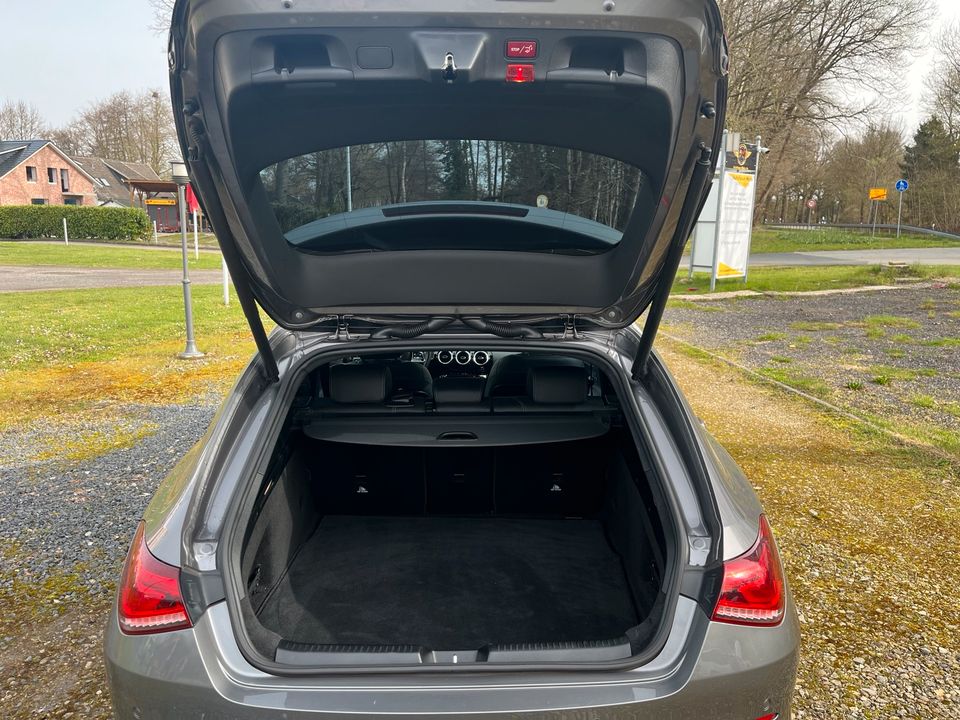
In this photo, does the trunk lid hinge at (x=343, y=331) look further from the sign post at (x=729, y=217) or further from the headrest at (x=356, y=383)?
the sign post at (x=729, y=217)

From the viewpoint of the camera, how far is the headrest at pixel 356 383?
274 cm

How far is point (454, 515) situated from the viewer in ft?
10.5

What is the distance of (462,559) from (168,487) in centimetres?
129

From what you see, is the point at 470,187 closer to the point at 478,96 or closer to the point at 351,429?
the point at 478,96

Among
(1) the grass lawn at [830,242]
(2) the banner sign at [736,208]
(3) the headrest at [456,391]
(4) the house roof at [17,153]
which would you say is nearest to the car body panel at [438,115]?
(3) the headrest at [456,391]

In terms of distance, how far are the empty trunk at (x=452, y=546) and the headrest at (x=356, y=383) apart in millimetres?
161

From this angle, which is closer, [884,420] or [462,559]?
[462,559]

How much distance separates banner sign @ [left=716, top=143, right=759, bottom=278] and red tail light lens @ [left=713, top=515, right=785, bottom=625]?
1181 centimetres

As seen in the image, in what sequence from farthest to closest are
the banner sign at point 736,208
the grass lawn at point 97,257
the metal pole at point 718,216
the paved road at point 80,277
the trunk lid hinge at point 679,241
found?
1. the grass lawn at point 97,257
2. the paved road at point 80,277
3. the banner sign at point 736,208
4. the metal pole at point 718,216
5. the trunk lid hinge at point 679,241

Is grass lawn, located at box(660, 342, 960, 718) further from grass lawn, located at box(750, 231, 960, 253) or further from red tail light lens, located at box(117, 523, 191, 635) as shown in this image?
grass lawn, located at box(750, 231, 960, 253)

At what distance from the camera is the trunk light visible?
1559 mm

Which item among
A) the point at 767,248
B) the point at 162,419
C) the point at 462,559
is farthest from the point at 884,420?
the point at 767,248

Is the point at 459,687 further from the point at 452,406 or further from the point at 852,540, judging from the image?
the point at 852,540

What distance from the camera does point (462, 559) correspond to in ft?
9.39
